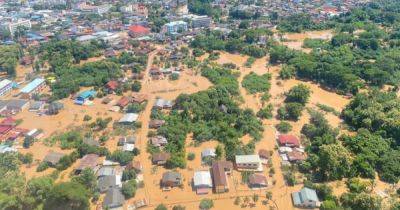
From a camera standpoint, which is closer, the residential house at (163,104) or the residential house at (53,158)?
the residential house at (53,158)

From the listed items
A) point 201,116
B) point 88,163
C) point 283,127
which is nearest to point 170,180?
point 88,163

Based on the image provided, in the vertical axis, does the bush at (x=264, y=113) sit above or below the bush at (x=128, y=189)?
above

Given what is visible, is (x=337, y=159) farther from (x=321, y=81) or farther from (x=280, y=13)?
(x=280, y=13)

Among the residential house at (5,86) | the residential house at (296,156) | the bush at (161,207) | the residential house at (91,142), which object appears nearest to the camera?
the bush at (161,207)

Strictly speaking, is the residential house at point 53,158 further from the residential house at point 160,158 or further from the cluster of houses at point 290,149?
the cluster of houses at point 290,149

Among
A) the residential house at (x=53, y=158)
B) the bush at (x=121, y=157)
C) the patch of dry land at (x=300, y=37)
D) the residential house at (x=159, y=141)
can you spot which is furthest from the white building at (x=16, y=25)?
the patch of dry land at (x=300, y=37)

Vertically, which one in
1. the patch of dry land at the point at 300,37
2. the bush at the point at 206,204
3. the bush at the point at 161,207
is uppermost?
the patch of dry land at the point at 300,37

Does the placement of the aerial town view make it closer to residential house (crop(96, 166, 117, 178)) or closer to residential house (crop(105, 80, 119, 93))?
residential house (crop(96, 166, 117, 178))
